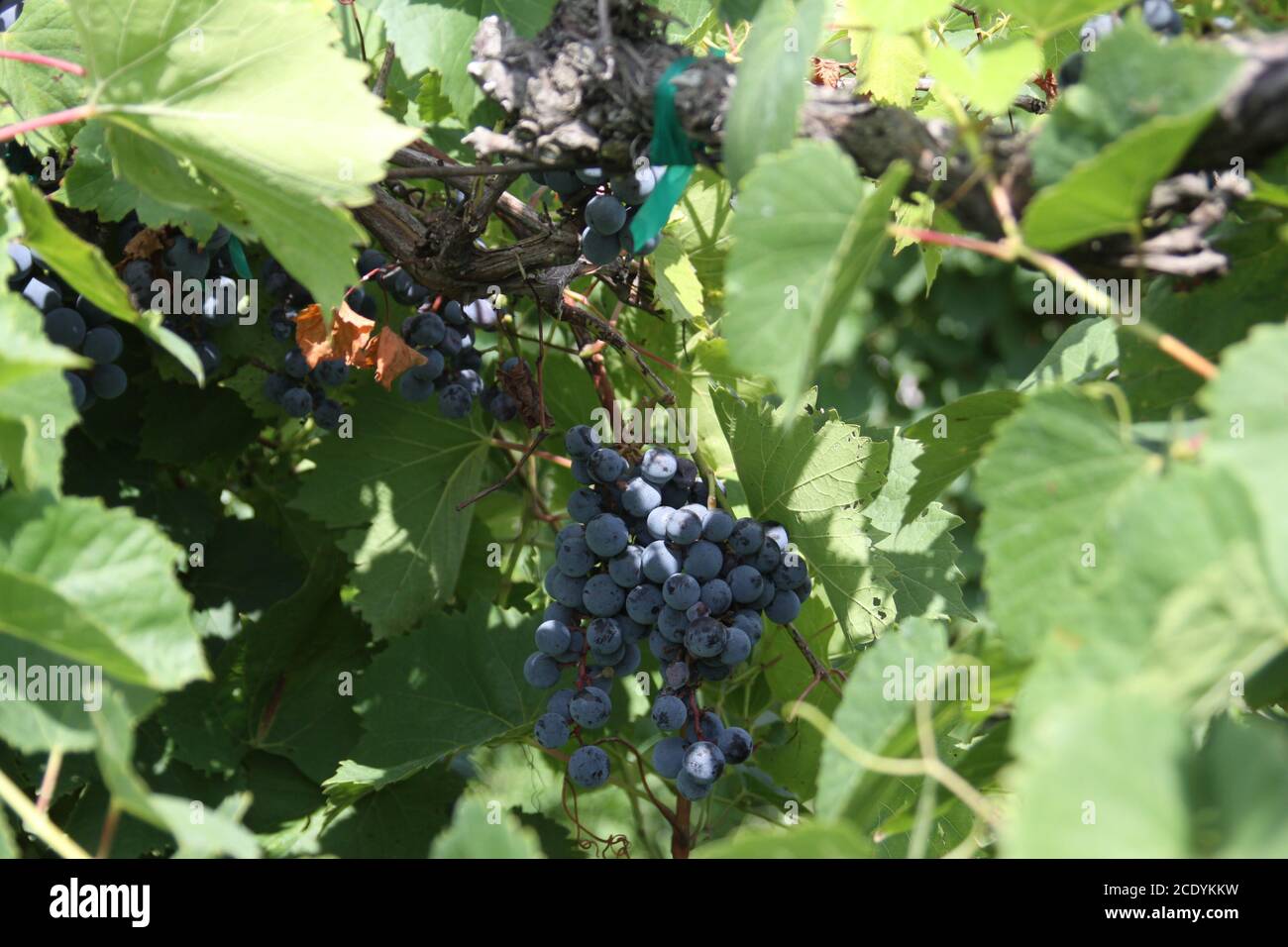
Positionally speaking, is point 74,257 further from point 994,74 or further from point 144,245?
point 994,74

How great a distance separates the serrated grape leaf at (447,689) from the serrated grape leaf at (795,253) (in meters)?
0.72

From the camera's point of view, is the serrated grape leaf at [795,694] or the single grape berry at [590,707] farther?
the serrated grape leaf at [795,694]

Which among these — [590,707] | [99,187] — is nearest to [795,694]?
[590,707]

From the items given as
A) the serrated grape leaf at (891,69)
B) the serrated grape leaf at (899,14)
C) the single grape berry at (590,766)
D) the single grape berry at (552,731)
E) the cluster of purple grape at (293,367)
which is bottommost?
the single grape berry at (590,766)

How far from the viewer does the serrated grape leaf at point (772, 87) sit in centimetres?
80

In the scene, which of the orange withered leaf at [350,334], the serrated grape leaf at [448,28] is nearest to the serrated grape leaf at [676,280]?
the serrated grape leaf at [448,28]

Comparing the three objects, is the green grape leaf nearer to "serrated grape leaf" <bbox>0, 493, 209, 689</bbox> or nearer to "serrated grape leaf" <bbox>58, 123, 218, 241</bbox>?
"serrated grape leaf" <bbox>58, 123, 218, 241</bbox>

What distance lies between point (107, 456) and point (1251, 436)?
1.32 metres

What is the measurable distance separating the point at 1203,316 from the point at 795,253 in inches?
13.9

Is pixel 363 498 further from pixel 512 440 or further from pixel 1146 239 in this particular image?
pixel 1146 239

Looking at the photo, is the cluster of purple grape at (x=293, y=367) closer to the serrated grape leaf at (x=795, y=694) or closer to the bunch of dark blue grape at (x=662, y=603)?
the bunch of dark blue grape at (x=662, y=603)

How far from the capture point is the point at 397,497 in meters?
1.47

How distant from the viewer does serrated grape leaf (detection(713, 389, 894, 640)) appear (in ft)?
4.14
